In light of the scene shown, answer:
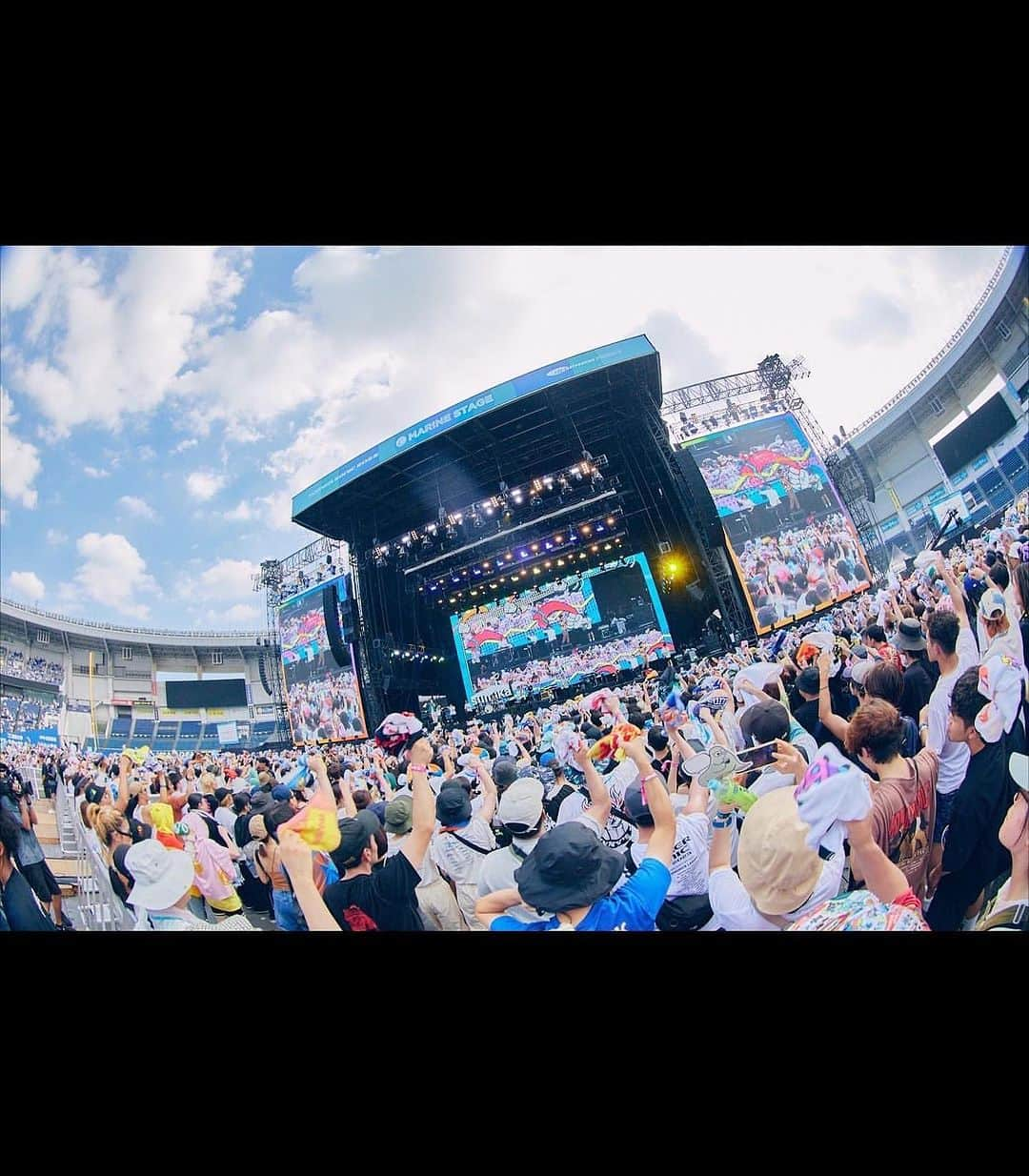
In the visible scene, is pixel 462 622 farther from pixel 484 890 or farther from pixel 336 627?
pixel 484 890

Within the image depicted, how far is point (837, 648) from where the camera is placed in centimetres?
388

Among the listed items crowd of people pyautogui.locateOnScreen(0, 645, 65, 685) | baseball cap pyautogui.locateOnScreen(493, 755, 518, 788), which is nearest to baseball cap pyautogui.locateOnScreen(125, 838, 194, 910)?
crowd of people pyautogui.locateOnScreen(0, 645, 65, 685)

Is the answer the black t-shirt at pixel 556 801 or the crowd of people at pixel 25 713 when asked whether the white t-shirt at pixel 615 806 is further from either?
the crowd of people at pixel 25 713

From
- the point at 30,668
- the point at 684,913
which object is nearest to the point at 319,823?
the point at 684,913

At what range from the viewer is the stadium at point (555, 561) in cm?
398

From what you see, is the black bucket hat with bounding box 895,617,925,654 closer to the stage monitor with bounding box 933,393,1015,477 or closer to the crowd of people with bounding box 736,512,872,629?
the crowd of people with bounding box 736,512,872,629

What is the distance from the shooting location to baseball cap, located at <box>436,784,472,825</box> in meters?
4.23

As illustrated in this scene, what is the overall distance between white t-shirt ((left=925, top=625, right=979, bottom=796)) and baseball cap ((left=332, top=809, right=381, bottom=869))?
4.33m

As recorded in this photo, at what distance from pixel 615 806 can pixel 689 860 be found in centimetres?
62

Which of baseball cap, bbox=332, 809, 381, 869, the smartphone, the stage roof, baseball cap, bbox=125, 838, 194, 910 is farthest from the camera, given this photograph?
the stage roof
